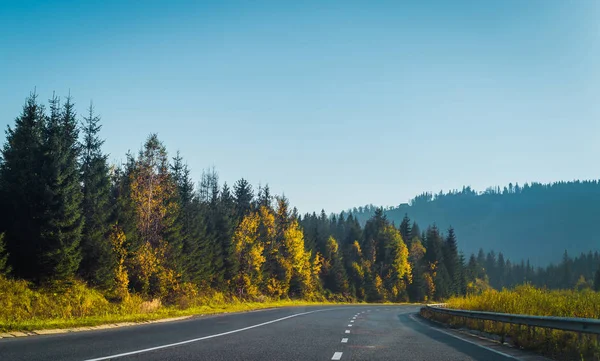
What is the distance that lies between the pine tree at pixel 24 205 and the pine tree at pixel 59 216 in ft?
1.22

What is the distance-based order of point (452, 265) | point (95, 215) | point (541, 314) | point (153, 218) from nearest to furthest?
point (541, 314) < point (95, 215) < point (153, 218) < point (452, 265)

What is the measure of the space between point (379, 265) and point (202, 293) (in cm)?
7398

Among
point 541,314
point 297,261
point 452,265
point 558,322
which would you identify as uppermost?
point 558,322

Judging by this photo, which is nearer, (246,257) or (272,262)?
(246,257)

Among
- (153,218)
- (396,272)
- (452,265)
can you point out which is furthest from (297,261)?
(452,265)

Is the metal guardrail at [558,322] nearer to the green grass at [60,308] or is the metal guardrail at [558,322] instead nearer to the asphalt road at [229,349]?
the asphalt road at [229,349]

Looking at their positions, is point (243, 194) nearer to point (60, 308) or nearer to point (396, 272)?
point (396, 272)

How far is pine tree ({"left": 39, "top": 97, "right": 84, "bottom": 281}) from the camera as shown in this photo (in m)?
24.3

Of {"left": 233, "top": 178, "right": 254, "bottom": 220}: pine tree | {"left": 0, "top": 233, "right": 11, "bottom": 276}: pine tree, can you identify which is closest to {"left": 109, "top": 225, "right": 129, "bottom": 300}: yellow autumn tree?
{"left": 0, "top": 233, "right": 11, "bottom": 276}: pine tree

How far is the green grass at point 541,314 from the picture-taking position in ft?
36.3

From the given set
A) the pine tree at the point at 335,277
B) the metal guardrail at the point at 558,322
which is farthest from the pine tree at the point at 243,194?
the metal guardrail at the point at 558,322

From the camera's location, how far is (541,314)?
15.5 metres

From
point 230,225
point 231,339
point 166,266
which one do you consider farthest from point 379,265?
point 231,339

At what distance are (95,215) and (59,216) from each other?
5837 millimetres
